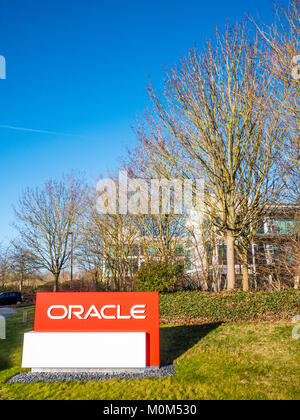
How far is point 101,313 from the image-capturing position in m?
6.71

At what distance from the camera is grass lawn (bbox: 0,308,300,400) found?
5172 mm

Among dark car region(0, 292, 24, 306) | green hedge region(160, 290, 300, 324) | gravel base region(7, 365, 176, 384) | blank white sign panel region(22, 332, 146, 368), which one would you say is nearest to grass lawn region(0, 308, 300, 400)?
gravel base region(7, 365, 176, 384)

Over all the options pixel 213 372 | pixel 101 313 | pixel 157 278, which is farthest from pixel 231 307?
pixel 101 313

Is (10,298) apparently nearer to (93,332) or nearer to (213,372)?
(93,332)

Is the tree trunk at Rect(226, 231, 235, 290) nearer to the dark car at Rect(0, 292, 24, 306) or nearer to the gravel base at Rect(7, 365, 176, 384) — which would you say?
the gravel base at Rect(7, 365, 176, 384)

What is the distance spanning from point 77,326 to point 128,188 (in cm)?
1216

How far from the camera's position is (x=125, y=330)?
6.61 metres

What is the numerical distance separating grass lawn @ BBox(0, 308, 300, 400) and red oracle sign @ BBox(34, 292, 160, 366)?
3.36 ft

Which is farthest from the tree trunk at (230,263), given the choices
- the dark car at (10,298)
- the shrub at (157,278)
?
the dark car at (10,298)

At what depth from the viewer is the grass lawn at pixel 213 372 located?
5172mm

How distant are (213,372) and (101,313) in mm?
2610

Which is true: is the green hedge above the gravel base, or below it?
above

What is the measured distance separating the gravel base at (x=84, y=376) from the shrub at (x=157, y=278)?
21.4 ft

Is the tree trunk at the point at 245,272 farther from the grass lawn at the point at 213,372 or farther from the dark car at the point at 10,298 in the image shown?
the dark car at the point at 10,298
